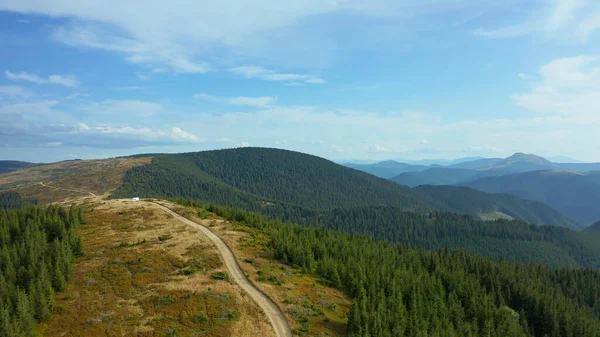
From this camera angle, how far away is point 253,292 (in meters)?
64.6

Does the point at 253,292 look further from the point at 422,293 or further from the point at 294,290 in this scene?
the point at 422,293

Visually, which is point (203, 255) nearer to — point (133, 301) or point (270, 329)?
point (133, 301)

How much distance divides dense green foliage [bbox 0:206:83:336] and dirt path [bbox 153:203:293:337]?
3073 centimetres

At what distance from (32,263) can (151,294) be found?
2542cm

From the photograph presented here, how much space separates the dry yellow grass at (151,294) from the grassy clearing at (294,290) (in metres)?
5.75

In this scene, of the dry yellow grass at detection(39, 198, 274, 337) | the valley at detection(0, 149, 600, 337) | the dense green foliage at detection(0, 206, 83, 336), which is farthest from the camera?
the valley at detection(0, 149, 600, 337)

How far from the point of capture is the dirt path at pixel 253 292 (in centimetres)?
5512

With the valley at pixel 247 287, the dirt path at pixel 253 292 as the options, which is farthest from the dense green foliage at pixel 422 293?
the dirt path at pixel 253 292

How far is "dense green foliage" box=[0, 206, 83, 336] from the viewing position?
1965 inches

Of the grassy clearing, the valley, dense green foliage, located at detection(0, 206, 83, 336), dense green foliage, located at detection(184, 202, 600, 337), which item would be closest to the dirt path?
the valley

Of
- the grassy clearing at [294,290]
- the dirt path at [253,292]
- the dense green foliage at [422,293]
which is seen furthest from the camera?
the dense green foliage at [422,293]

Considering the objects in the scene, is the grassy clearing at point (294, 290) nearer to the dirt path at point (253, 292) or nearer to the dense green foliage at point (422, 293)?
the dirt path at point (253, 292)

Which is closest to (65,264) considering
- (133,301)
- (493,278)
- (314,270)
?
(133,301)

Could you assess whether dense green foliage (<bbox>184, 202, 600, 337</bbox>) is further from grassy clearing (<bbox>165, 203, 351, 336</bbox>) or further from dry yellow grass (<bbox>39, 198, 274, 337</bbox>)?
dry yellow grass (<bbox>39, 198, 274, 337</bbox>)
